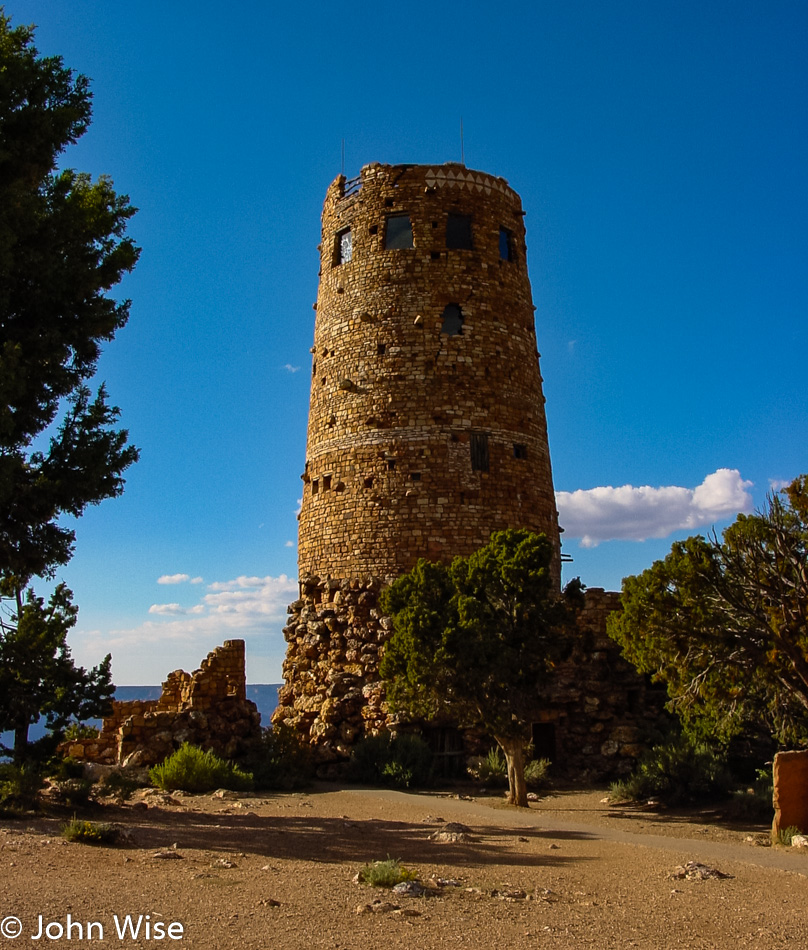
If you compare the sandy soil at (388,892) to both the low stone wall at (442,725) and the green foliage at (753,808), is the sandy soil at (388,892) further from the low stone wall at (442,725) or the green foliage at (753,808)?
the low stone wall at (442,725)

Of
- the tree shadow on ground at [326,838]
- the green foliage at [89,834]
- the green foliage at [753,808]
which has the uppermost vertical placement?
the green foliage at [89,834]

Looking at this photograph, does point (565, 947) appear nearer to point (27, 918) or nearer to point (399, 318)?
point (27, 918)

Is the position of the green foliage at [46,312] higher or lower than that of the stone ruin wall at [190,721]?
higher

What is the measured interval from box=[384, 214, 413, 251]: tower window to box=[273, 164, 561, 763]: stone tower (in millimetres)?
43

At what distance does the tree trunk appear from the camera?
1634 centimetres

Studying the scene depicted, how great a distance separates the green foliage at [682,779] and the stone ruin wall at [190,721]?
934 cm

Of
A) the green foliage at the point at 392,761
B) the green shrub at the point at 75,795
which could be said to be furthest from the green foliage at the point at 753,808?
the green shrub at the point at 75,795

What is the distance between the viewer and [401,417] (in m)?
23.2

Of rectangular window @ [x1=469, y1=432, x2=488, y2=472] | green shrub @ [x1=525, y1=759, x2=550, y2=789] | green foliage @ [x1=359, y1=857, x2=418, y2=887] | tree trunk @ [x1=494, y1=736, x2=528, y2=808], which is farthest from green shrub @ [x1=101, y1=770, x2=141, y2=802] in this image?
rectangular window @ [x1=469, y1=432, x2=488, y2=472]

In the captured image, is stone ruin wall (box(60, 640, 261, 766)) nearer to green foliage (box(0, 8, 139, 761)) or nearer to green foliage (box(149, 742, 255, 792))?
green foliage (box(149, 742, 255, 792))

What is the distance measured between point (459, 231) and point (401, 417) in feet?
20.7

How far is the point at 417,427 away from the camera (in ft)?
75.8

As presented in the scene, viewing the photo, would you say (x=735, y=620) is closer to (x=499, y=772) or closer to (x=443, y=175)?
(x=499, y=772)

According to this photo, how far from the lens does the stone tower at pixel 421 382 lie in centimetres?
2270
